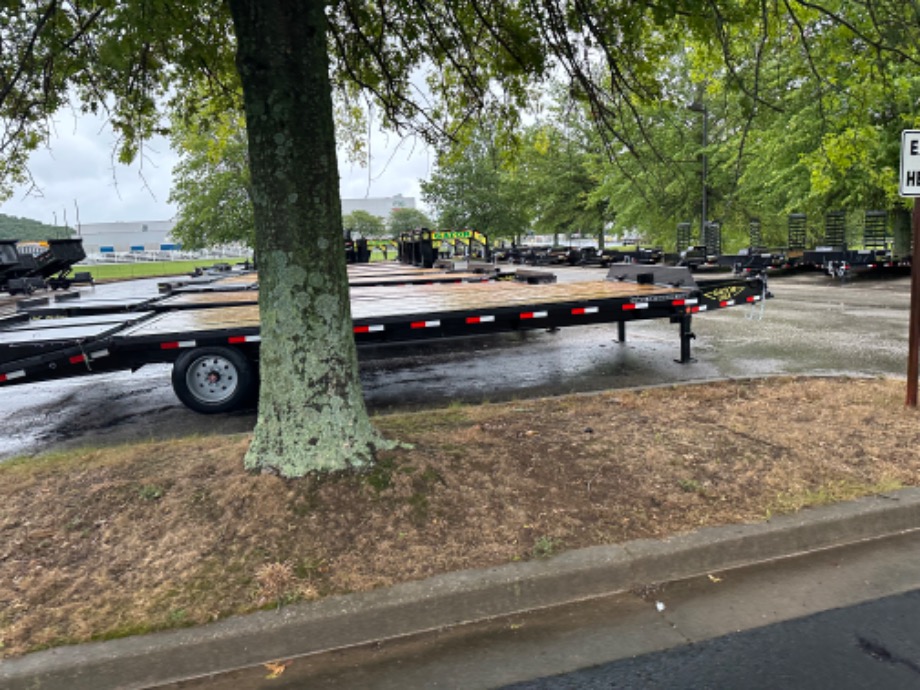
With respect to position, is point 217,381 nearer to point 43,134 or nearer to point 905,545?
point 43,134

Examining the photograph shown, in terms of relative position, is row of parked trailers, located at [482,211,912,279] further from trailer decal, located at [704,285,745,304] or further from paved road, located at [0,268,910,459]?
trailer decal, located at [704,285,745,304]

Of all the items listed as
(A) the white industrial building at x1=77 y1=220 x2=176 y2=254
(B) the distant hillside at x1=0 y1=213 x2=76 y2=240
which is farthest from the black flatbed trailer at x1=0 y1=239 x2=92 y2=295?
(A) the white industrial building at x1=77 y1=220 x2=176 y2=254

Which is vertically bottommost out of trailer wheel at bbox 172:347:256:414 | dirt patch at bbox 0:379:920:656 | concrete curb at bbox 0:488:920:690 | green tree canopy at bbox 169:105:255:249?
concrete curb at bbox 0:488:920:690

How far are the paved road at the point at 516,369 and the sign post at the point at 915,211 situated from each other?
7.22ft

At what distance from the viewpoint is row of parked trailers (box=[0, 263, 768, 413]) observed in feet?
22.1

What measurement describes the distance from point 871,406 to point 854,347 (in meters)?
4.49

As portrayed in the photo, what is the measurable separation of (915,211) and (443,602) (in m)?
5.09

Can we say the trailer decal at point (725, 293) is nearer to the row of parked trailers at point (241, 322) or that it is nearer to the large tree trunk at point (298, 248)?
the row of parked trailers at point (241, 322)

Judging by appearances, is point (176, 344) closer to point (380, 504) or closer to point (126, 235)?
point (380, 504)

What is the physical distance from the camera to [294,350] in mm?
3932

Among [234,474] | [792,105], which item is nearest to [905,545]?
[234,474]

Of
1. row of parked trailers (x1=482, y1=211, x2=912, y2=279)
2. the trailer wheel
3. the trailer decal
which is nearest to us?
the trailer wheel

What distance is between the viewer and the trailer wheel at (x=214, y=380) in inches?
280

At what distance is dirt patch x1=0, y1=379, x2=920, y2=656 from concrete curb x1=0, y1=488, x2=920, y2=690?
97 millimetres
